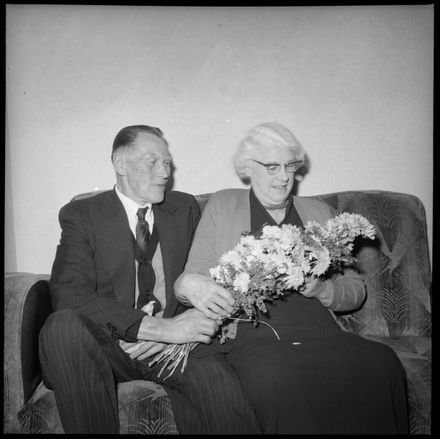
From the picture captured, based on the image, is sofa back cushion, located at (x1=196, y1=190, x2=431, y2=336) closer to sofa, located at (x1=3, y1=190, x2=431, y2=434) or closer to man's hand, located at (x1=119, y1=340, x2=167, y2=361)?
sofa, located at (x1=3, y1=190, x2=431, y2=434)

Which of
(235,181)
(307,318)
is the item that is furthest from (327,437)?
(235,181)

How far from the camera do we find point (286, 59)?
264cm

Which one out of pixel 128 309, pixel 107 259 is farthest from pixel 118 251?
pixel 128 309

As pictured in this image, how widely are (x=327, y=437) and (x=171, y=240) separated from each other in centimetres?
114

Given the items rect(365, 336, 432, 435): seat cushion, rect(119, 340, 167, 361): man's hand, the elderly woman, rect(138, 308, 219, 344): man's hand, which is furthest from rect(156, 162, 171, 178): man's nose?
rect(365, 336, 432, 435): seat cushion

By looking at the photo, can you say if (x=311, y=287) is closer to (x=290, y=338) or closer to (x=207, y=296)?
(x=290, y=338)

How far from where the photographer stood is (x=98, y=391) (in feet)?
5.20

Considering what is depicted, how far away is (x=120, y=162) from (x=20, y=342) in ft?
3.29

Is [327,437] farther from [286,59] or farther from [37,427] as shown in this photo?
[286,59]

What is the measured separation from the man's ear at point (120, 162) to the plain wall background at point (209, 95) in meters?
0.53

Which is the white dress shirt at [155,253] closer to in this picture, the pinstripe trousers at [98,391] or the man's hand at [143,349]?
the man's hand at [143,349]

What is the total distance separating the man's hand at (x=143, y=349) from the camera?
1.80 meters

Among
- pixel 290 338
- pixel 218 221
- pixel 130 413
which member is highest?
pixel 218 221

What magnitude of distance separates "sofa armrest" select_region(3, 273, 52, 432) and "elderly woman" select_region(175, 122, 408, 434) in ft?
2.25
